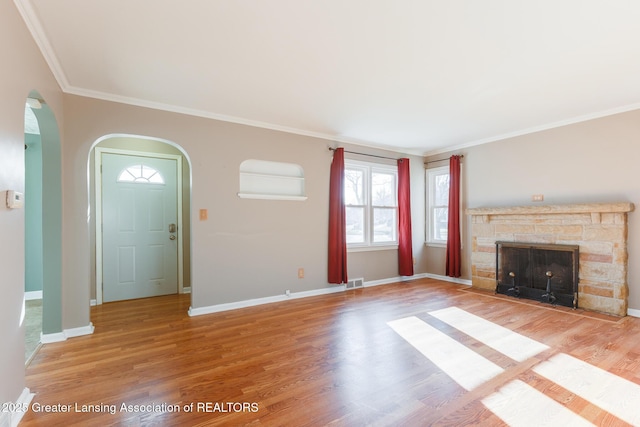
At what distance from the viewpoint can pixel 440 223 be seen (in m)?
5.81

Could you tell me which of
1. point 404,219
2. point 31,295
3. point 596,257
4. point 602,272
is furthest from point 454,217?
point 31,295

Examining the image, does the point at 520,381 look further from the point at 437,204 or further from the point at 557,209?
the point at 437,204

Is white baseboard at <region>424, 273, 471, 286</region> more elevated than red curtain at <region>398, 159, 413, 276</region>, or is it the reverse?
red curtain at <region>398, 159, 413, 276</region>

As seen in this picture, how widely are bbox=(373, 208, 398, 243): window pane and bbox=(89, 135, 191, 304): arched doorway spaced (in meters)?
3.22

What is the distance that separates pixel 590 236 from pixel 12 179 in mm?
5647

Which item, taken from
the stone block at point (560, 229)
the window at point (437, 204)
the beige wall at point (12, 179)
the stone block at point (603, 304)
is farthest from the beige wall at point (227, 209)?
the stone block at point (603, 304)

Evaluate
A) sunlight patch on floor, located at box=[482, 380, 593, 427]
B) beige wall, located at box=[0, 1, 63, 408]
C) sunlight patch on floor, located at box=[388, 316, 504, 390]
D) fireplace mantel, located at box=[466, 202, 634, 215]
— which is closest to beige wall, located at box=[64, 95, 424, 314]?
beige wall, located at box=[0, 1, 63, 408]

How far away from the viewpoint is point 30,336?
3.01 meters

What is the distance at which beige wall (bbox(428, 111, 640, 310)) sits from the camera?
358 centimetres

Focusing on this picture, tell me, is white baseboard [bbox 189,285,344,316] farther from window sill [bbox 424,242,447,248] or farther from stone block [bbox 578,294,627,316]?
stone block [bbox 578,294,627,316]

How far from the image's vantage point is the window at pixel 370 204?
522 cm

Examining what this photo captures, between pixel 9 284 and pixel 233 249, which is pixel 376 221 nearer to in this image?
pixel 233 249

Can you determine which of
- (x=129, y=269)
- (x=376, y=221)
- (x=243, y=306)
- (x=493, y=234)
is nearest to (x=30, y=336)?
(x=129, y=269)

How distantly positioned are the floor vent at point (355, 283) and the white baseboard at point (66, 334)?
3.42 m
